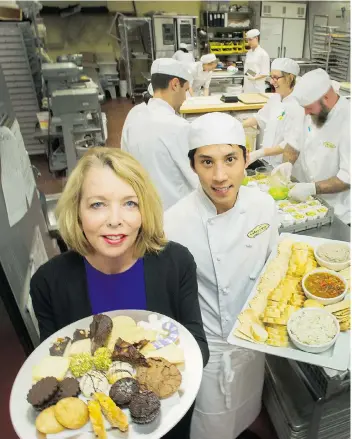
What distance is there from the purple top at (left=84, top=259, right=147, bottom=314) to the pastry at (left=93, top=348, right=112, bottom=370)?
21 centimetres

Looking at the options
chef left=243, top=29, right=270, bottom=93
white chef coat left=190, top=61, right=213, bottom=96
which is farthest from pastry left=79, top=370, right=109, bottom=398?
chef left=243, top=29, right=270, bottom=93

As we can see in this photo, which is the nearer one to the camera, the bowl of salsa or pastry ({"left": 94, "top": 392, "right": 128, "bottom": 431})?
pastry ({"left": 94, "top": 392, "right": 128, "bottom": 431})

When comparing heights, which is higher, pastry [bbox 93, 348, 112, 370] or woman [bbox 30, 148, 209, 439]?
woman [bbox 30, 148, 209, 439]

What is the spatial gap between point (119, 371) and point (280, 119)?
294 centimetres

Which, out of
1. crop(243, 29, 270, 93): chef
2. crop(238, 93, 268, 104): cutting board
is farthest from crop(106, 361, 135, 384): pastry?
crop(243, 29, 270, 93): chef

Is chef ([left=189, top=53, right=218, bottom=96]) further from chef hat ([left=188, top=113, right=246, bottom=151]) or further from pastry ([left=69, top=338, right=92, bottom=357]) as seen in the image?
pastry ([left=69, top=338, right=92, bottom=357])

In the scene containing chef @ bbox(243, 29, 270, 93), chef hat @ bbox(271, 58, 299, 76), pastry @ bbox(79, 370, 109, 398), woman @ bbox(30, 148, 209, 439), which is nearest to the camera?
pastry @ bbox(79, 370, 109, 398)

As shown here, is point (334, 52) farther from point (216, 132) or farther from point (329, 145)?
point (216, 132)

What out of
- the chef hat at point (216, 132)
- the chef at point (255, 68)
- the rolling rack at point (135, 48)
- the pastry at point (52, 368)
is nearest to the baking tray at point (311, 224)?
the chef hat at point (216, 132)

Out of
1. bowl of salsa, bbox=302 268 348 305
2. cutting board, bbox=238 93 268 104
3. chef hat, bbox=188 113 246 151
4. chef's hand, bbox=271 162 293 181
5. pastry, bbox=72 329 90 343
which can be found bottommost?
cutting board, bbox=238 93 268 104

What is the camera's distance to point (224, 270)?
151 cm

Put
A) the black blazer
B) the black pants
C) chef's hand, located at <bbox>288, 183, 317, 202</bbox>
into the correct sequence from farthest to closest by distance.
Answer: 1. chef's hand, located at <bbox>288, 183, 317, 202</bbox>
2. the black pants
3. the black blazer

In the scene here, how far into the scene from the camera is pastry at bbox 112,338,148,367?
101cm

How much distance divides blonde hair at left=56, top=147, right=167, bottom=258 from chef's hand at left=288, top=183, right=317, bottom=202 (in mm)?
1282
